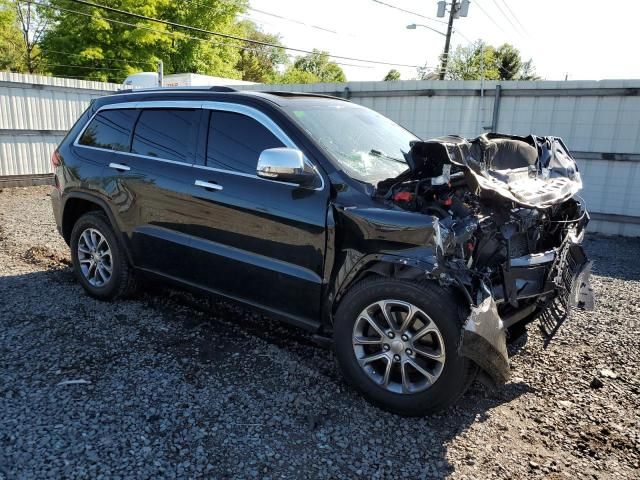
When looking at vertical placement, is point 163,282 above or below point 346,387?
above

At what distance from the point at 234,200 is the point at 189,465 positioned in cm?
179

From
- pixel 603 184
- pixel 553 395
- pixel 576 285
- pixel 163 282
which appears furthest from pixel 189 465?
pixel 603 184

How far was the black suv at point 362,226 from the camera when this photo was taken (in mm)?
2854

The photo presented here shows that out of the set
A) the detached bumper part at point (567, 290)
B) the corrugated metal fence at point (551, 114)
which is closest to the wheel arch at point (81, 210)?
the detached bumper part at point (567, 290)

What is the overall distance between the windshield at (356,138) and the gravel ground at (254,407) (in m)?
1.45

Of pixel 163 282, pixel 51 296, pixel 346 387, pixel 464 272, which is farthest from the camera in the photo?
pixel 51 296

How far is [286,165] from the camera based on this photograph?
3.08 meters

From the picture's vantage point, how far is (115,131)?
181 inches

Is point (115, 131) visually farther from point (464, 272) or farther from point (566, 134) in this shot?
point (566, 134)

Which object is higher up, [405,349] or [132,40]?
[132,40]

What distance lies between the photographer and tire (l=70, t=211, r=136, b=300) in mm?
4586

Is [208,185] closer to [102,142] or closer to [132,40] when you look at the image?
[102,142]

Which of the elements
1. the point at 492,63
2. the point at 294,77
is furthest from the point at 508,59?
the point at 294,77

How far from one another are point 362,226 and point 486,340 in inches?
37.7
